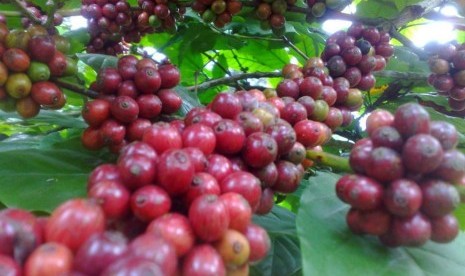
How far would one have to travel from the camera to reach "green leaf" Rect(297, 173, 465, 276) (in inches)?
30.7

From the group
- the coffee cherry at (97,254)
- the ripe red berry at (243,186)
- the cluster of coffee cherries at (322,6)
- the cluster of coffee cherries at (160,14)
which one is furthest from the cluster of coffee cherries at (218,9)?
the coffee cherry at (97,254)

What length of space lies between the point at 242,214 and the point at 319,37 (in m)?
1.60

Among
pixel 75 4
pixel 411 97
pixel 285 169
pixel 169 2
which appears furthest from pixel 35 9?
pixel 411 97

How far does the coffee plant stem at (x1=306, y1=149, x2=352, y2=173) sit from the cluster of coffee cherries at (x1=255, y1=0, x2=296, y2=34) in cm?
77

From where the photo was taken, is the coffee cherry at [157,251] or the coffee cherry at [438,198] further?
the coffee cherry at [438,198]

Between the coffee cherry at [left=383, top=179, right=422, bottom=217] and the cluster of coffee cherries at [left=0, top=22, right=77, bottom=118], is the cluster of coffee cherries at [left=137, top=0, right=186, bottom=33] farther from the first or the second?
the coffee cherry at [left=383, top=179, right=422, bottom=217]

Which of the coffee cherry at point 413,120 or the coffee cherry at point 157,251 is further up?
the coffee cherry at point 413,120

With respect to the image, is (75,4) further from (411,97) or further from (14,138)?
(411,97)

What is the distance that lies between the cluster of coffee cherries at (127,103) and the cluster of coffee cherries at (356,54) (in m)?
0.51

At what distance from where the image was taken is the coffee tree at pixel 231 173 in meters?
0.61

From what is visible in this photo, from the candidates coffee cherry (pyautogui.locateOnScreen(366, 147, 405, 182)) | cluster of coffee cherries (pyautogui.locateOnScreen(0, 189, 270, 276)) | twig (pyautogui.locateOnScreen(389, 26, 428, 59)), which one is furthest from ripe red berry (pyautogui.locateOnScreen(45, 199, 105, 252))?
twig (pyautogui.locateOnScreen(389, 26, 428, 59))

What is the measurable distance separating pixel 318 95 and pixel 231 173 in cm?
51

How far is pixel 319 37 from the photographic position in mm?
2145

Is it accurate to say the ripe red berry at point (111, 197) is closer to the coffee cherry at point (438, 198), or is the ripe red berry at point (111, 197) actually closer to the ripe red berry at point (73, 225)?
the ripe red berry at point (73, 225)
